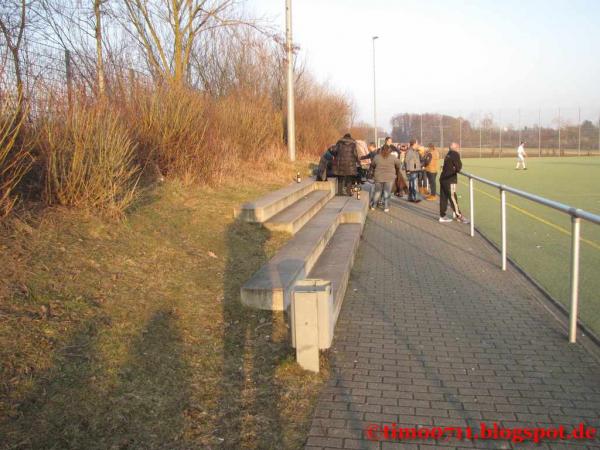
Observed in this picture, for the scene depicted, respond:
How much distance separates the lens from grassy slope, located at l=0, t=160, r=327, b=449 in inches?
128

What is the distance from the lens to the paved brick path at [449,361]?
3.58 meters

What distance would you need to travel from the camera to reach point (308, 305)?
4.12 metres

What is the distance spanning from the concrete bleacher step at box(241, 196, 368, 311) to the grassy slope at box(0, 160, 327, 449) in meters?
0.15

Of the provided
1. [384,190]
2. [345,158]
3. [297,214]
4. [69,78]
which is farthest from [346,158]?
[69,78]

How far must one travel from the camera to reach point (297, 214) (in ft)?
31.8

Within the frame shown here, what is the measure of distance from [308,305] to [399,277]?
3686 mm

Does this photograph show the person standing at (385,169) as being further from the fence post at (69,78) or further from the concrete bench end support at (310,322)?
the concrete bench end support at (310,322)

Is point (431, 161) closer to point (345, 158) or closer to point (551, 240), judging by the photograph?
point (345, 158)

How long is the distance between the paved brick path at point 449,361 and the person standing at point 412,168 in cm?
918

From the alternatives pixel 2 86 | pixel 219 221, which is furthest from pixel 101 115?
pixel 219 221

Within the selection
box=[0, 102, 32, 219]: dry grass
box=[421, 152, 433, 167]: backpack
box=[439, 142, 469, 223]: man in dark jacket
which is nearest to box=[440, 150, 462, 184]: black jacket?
box=[439, 142, 469, 223]: man in dark jacket

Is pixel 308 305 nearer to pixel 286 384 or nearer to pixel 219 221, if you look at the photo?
pixel 286 384

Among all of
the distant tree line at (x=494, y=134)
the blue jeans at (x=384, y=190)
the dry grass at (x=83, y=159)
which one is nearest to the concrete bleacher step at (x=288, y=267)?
the dry grass at (x=83, y=159)

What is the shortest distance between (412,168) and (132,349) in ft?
45.2
